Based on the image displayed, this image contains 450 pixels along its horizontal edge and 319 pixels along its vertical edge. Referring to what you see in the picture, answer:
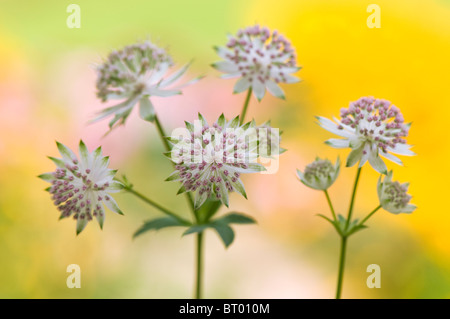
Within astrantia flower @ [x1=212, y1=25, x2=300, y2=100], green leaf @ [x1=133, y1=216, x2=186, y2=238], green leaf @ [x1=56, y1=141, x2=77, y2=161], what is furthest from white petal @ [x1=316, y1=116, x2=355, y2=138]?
green leaf @ [x1=56, y1=141, x2=77, y2=161]

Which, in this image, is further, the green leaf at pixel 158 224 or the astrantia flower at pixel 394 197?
the green leaf at pixel 158 224

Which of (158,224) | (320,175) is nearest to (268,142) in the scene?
(320,175)

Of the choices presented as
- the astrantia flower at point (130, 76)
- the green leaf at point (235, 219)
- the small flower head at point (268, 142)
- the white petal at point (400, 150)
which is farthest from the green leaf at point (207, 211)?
the white petal at point (400, 150)

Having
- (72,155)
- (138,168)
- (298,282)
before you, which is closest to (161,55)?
(72,155)

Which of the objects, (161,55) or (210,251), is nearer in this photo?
(161,55)

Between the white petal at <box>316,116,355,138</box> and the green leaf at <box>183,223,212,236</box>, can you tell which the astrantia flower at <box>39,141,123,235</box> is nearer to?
the green leaf at <box>183,223,212,236</box>

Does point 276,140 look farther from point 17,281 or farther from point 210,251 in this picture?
point 17,281

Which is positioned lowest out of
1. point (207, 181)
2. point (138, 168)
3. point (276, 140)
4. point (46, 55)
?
point (207, 181)

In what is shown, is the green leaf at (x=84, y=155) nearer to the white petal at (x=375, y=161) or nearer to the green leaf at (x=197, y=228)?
the green leaf at (x=197, y=228)
